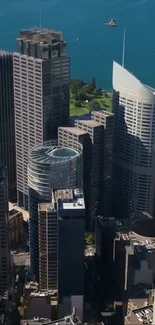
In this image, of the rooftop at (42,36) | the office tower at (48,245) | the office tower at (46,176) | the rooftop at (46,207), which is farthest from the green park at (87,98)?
→ the office tower at (48,245)

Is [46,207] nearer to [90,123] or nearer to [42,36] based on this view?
[90,123]

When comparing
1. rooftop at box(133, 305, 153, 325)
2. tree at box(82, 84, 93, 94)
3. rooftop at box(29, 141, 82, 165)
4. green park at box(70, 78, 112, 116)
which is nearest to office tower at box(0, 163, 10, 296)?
rooftop at box(29, 141, 82, 165)

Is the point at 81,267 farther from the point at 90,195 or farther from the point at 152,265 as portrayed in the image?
Result: the point at 90,195

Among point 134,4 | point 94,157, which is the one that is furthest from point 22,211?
point 134,4

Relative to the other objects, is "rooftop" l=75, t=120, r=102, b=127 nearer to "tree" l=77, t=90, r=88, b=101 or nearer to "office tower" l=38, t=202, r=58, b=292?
"office tower" l=38, t=202, r=58, b=292

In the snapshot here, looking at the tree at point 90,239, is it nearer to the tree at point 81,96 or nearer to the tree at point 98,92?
the tree at point 81,96

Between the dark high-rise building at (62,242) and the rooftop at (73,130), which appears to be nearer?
the dark high-rise building at (62,242)

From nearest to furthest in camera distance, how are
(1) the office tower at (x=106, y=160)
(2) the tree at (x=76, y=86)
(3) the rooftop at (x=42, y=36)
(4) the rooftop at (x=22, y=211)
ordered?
(1) the office tower at (x=106, y=160) → (3) the rooftop at (x=42, y=36) → (4) the rooftop at (x=22, y=211) → (2) the tree at (x=76, y=86)
